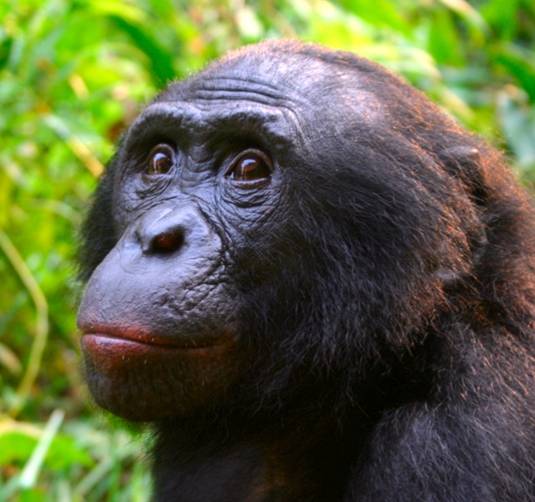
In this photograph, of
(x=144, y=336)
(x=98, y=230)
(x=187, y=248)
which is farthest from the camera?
(x=98, y=230)

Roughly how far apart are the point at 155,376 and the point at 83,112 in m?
3.31

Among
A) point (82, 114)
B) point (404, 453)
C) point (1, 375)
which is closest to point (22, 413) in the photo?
point (1, 375)

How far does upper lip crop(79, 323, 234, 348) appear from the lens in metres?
3.17

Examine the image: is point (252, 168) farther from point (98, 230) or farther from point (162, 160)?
point (98, 230)

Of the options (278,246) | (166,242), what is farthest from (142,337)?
(278,246)

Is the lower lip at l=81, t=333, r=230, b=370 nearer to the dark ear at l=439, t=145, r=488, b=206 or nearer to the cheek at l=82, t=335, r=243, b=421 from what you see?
the cheek at l=82, t=335, r=243, b=421

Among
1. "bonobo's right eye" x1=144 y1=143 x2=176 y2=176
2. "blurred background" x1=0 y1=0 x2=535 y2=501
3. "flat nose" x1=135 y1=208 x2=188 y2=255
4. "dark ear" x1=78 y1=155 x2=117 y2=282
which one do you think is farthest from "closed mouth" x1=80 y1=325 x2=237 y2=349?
"blurred background" x1=0 y1=0 x2=535 y2=501

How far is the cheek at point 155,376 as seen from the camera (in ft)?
10.5

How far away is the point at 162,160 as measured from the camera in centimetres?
377

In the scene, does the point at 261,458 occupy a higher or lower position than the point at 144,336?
lower

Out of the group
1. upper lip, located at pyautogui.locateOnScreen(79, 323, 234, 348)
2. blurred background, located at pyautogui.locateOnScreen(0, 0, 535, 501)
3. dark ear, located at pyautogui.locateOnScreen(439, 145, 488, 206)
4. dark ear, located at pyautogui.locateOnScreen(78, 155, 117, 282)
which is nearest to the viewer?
upper lip, located at pyautogui.locateOnScreen(79, 323, 234, 348)

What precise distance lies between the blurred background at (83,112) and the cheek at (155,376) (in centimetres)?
163

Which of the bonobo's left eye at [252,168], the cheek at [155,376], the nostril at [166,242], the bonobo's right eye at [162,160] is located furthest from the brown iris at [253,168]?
the cheek at [155,376]

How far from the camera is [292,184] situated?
11.5ft
